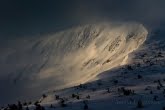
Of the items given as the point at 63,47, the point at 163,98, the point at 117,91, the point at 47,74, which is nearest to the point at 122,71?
the point at 117,91

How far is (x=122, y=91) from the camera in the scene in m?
24.4

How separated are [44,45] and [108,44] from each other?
24.9 m

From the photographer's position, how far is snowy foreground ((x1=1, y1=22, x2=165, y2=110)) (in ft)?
69.7

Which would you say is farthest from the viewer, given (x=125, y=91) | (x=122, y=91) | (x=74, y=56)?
(x=74, y=56)

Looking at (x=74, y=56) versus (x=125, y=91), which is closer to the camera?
(x=125, y=91)

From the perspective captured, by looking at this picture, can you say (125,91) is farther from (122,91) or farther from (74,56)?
(74,56)

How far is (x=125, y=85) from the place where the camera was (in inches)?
A: 1118

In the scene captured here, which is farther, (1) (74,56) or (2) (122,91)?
(1) (74,56)

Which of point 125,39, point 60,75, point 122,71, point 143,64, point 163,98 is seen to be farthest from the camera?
point 60,75

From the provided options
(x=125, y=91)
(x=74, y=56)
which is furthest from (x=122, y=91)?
(x=74, y=56)

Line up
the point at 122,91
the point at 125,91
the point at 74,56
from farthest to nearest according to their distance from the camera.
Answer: the point at 74,56
the point at 122,91
the point at 125,91

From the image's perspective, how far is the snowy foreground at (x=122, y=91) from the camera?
69.7 ft

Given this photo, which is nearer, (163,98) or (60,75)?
(163,98)

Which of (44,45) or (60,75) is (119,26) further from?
(44,45)
